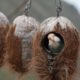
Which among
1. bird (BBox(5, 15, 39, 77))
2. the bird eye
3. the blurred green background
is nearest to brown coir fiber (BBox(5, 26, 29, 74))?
bird (BBox(5, 15, 39, 77))

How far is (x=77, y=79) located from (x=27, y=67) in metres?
0.20

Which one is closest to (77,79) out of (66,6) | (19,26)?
(19,26)

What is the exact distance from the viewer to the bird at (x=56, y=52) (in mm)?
2434

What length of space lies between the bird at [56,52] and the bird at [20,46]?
83mm

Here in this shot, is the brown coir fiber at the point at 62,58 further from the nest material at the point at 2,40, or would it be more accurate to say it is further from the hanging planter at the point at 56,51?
the nest material at the point at 2,40

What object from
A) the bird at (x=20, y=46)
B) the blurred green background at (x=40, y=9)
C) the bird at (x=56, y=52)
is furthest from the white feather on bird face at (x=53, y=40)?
the blurred green background at (x=40, y=9)

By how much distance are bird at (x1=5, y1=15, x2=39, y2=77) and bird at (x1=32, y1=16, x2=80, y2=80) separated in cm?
8

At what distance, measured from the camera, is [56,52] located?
2.45 m

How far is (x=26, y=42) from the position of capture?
2.56 m

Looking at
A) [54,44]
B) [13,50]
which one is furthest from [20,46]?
[54,44]

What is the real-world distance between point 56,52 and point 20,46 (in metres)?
0.17

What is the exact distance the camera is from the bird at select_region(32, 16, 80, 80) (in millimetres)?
2434

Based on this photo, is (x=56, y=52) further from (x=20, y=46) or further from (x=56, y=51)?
(x=20, y=46)

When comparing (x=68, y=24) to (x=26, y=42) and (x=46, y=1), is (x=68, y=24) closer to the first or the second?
(x=26, y=42)
